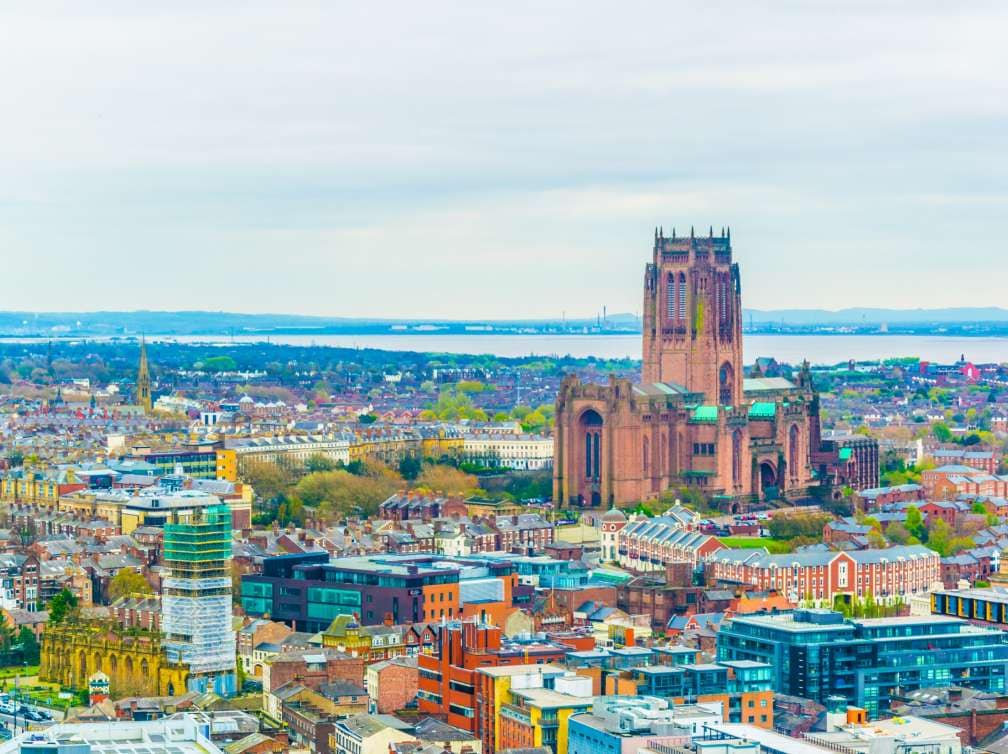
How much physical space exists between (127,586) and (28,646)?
6748 mm

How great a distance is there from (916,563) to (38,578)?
1321 inches

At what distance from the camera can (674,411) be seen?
133m

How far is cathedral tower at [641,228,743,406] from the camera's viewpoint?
14038 centimetres

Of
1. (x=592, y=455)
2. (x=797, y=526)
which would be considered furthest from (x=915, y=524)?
(x=592, y=455)

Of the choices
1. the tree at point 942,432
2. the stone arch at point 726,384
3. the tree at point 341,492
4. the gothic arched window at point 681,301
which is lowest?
the tree at point 341,492

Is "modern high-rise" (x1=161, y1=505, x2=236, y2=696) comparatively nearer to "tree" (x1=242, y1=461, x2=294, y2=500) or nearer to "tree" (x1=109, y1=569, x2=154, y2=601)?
"tree" (x1=109, y1=569, x2=154, y2=601)

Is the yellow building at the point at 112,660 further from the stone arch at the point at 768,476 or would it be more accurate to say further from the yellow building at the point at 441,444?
the yellow building at the point at 441,444

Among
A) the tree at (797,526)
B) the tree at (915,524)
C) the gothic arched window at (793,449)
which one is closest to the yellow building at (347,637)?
the tree at (797,526)

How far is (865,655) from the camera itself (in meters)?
73.9

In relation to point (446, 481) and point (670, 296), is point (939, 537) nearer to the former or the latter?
point (446, 481)

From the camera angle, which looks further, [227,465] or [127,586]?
[227,465]

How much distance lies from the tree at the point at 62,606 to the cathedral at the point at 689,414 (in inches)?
1732

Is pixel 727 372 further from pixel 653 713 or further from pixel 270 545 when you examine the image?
pixel 653 713

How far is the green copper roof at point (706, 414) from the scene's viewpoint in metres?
133
